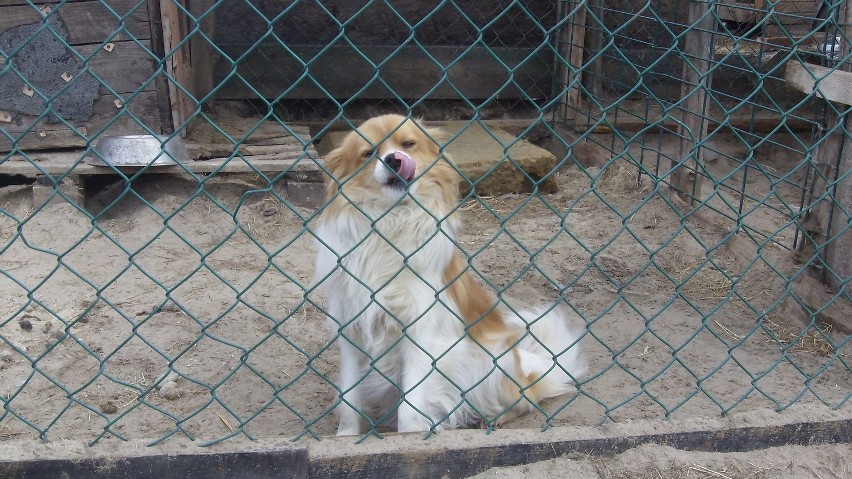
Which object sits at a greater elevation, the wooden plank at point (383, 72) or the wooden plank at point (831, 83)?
the wooden plank at point (831, 83)

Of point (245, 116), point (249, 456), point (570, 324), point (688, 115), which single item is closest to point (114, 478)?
point (249, 456)

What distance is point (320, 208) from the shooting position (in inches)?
86.9

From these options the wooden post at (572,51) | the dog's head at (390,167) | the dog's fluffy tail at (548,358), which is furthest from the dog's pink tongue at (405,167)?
the wooden post at (572,51)

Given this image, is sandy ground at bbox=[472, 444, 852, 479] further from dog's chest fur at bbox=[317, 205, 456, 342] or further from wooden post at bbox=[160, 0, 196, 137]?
wooden post at bbox=[160, 0, 196, 137]

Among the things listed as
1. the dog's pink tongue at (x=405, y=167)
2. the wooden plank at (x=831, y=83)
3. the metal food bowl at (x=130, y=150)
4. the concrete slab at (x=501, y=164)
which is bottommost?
the concrete slab at (x=501, y=164)

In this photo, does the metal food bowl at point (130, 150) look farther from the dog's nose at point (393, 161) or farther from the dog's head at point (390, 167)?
the dog's nose at point (393, 161)

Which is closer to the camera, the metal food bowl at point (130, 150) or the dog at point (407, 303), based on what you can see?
the dog at point (407, 303)

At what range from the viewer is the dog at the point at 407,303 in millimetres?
2723

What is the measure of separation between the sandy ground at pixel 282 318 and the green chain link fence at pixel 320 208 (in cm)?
2

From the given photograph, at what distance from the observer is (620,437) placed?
2.44 meters

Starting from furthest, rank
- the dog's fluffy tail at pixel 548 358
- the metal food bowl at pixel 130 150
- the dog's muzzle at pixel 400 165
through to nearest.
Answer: the metal food bowl at pixel 130 150 < the dog's fluffy tail at pixel 548 358 < the dog's muzzle at pixel 400 165

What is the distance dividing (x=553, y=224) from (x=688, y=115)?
1169 mm

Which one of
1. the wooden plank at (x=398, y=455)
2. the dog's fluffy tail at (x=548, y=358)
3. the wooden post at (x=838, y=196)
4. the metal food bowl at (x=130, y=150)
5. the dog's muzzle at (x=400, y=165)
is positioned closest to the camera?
the wooden plank at (x=398, y=455)

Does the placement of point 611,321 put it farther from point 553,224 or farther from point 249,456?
point 249,456
